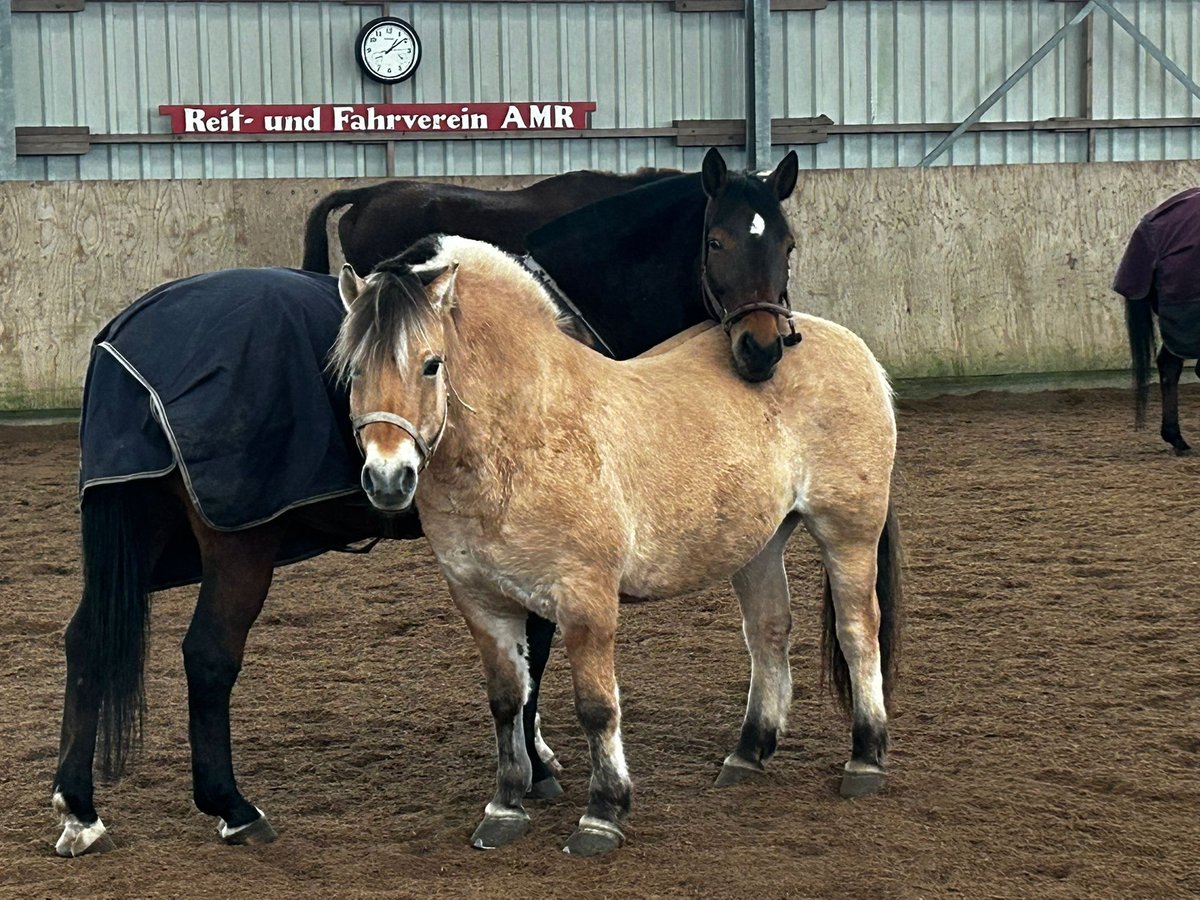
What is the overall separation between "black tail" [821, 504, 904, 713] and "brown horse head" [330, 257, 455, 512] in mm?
1426

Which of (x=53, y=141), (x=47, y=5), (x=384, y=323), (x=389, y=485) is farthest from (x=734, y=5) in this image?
(x=389, y=485)

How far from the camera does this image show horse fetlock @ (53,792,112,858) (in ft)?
11.3

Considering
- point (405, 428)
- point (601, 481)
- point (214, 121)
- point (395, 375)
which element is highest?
point (214, 121)

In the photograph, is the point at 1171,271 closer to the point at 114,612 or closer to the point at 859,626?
the point at 859,626

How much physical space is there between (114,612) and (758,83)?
1139 centimetres

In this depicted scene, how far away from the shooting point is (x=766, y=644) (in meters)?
4.10

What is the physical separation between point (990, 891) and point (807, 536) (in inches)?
171

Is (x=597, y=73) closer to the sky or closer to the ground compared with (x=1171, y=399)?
closer to the sky

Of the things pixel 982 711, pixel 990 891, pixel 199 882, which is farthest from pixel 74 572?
pixel 990 891

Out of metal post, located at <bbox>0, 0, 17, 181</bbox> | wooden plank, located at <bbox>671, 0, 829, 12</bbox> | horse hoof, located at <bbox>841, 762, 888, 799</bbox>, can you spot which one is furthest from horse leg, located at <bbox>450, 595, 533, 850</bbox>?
wooden plank, located at <bbox>671, 0, 829, 12</bbox>

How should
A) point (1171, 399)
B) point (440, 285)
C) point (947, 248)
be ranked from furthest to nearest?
point (947, 248) < point (1171, 399) < point (440, 285)

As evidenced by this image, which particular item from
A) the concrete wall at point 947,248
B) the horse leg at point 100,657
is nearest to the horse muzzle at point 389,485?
the horse leg at point 100,657

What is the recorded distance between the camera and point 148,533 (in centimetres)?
355

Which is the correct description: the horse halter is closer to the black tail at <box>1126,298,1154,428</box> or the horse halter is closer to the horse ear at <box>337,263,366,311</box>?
the horse ear at <box>337,263,366,311</box>
